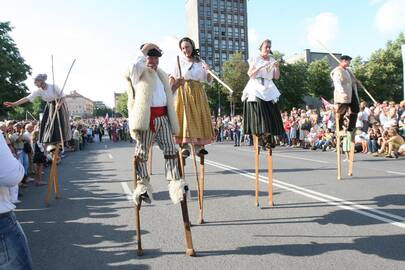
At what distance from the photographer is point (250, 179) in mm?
10289

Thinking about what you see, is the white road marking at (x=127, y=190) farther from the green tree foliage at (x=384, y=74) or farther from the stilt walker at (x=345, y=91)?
the green tree foliage at (x=384, y=74)

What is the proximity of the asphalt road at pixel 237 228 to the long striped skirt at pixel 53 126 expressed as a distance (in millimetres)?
1225

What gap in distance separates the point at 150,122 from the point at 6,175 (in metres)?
2.26

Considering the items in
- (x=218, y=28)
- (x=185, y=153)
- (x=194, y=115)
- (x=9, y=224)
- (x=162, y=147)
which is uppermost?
(x=218, y=28)

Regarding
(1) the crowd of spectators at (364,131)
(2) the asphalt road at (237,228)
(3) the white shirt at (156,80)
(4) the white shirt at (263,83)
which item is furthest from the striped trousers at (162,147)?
(1) the crowd of spectators at (364,131)

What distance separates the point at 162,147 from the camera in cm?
502

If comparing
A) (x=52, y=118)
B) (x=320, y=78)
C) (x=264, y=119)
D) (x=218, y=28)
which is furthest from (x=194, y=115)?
(x=218, y=28)

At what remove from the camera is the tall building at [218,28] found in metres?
114

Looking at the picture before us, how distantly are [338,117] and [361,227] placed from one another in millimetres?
4336

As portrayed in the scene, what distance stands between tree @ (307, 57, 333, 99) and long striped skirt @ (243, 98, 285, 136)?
202 feet

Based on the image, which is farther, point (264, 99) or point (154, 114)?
point (264, 99)

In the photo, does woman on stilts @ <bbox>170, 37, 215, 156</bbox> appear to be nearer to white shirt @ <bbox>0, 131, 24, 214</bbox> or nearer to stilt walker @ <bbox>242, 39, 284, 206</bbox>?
stilt walker @ <bbox>242, 39, 284, 206</bbox>

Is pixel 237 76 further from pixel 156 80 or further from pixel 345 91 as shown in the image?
pixel 156 80

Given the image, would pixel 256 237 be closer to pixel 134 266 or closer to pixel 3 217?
pixel 134 266
